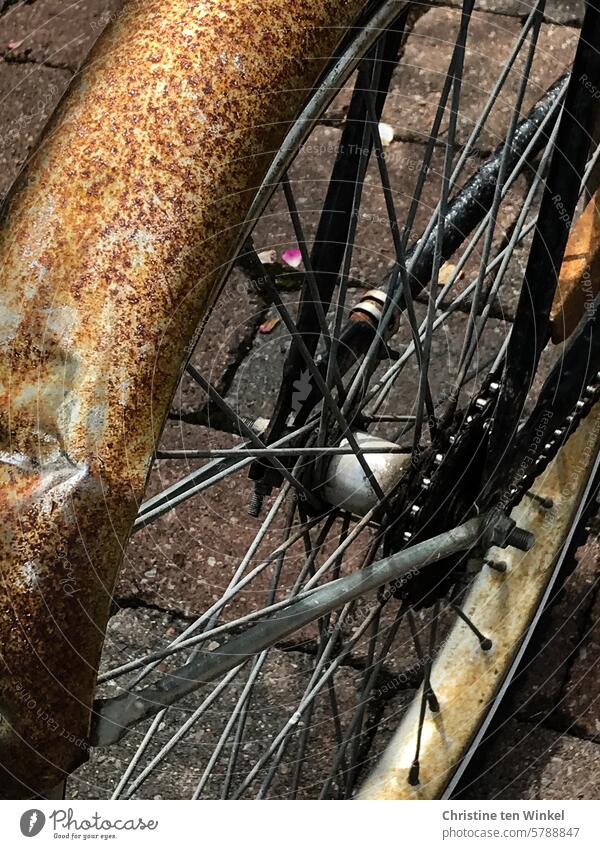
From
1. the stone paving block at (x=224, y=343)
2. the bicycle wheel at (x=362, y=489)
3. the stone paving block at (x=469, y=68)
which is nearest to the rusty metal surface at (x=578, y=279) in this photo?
the bicycle wheel at (x=362, y=489)

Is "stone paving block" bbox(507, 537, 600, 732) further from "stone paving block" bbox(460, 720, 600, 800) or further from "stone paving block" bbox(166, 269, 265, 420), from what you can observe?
"stone paving block" bbox(166, 269, 265, 420)

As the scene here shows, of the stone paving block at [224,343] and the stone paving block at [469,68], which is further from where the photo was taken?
the stone paving block at [469,68]

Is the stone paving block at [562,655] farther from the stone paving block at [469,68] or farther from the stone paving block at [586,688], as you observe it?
the stone paving block at [469,68]

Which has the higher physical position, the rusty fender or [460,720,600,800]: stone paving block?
the rusty fender

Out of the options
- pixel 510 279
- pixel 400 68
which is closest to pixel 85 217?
pixel 510 279

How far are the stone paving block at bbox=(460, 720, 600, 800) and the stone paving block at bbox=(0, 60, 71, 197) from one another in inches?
44.3

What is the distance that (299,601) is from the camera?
92cm

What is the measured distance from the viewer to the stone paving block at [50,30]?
1.92 m

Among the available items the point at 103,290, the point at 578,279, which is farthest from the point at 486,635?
the point at 103,290

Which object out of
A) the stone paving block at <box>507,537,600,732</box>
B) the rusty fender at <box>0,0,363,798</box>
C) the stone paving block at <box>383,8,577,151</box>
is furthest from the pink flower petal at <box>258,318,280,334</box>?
the rusty fender at <box>0,0,363,798</box>

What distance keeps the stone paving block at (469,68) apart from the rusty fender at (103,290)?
1239 millimetres

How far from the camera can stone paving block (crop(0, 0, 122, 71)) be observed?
192 cm

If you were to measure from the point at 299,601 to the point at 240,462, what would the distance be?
0.17 m

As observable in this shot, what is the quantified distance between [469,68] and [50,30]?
2.43 feet
